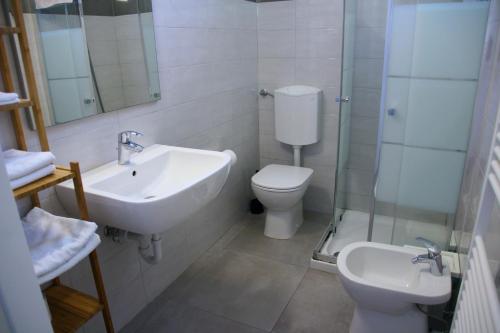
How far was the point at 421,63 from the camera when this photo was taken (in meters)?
1.88

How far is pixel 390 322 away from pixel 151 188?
1.28 meters

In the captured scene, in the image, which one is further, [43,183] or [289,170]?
[289,170]

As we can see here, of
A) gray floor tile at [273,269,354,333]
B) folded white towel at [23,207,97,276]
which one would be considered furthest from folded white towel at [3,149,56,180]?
gray floor tile at [273,269,354,333]

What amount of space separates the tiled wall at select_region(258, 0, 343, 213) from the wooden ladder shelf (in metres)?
1.90

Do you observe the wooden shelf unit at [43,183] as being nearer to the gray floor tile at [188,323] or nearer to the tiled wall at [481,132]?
the gray floor tile at [188,323]

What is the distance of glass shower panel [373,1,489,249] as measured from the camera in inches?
70.6

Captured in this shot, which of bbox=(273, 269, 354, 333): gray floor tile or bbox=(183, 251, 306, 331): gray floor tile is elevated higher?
bbox=(183, 251, 306, 331): gray floor tile

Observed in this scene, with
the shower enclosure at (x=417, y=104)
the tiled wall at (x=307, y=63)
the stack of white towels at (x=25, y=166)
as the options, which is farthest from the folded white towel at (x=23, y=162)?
the tiled wall at (x=307, y=63)

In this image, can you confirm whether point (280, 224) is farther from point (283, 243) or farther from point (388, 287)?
point (388, 287)

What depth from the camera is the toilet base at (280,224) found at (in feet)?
8.96

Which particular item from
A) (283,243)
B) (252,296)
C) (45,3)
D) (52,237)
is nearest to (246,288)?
(252,296)

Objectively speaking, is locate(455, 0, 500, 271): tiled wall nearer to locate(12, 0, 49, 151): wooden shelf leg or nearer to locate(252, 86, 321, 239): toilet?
locate(252, 86, 321, 239): toilet

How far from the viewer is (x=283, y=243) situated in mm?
2699

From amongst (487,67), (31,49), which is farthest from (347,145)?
(31,49)
